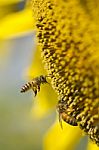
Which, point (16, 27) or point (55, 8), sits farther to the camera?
point (16, 27)

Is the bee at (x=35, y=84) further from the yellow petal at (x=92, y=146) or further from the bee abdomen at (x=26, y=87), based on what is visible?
the yellow petal at (x=92, y=146)

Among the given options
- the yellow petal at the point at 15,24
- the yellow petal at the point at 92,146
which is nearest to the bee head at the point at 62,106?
the yellow petal at the point at 92,146

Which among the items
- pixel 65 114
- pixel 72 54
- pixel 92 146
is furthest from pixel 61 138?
pixel 72 54

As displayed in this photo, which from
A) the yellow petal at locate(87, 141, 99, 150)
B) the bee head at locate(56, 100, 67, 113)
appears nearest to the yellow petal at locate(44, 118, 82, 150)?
the yellow petal at locate(87, 141, 99, 150)

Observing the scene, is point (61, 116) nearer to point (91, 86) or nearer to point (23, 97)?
point (91, 86)

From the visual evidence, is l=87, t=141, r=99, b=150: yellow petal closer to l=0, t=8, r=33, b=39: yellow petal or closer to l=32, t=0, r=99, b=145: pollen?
l=32, t=0, r=99, b=145: pollen

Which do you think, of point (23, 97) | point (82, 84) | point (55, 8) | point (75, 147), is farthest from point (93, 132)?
point (23, 97)

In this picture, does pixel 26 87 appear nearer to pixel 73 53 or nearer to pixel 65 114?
pixel 65 114
